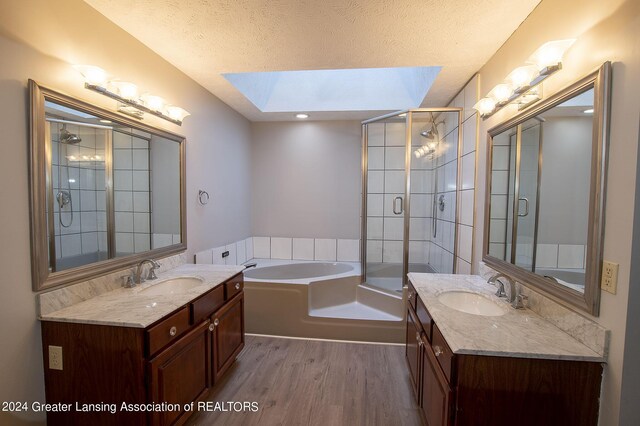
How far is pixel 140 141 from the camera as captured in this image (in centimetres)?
196

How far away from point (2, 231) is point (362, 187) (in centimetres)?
304

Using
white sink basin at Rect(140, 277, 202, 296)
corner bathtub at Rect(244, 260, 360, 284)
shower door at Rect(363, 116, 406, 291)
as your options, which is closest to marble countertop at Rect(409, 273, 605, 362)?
white sink basin at Rect(140, 277, 202, 296)

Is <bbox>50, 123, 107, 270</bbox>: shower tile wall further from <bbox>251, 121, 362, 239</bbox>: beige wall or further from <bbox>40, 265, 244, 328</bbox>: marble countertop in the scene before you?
<bbox>251, 121, 362, 239</bbox>: beige wall

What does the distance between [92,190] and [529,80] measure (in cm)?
245

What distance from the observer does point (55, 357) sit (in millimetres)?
1335

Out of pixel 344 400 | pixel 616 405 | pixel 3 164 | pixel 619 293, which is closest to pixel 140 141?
pixel 3 164

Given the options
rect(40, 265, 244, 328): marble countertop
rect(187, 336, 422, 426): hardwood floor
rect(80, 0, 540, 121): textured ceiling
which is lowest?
rect(187, 336, 422, 426): hardwood floor

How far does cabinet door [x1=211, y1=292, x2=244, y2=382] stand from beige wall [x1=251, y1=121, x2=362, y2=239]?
71.3 inches

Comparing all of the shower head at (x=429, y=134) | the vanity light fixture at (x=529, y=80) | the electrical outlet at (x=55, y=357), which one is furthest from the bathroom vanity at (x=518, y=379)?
the shower head at (x=429, y=134)

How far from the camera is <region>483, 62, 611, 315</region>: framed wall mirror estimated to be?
1.08 meters

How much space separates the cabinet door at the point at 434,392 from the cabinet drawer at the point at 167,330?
1320 mm

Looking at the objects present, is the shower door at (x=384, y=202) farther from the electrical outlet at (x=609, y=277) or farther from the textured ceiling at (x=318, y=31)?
the electrical outlet at (x=609, y=277)

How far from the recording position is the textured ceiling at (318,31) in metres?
1.54

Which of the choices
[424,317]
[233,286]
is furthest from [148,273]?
[424,317]
